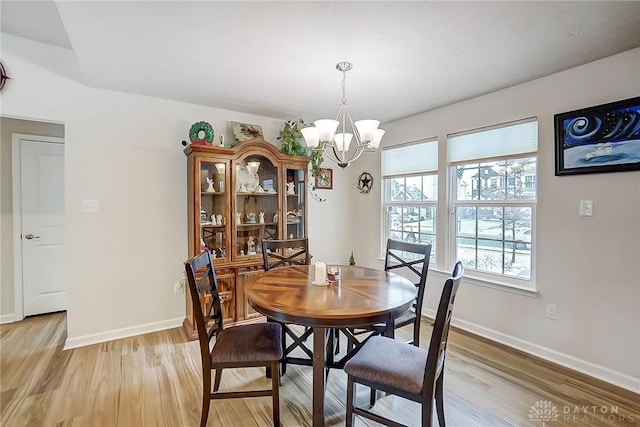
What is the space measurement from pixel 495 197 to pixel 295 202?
210 centimetres

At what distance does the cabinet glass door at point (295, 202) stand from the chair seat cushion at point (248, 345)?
173 cm

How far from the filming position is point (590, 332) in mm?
2307

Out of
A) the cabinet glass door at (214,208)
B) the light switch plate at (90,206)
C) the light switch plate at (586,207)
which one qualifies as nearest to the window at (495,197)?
the light switch plate at (586,207)

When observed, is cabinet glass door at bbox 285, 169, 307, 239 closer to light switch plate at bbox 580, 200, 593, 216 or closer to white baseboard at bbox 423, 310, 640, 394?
white baseboard at bbox 423, 310, 640, 394

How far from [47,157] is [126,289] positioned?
74.0 inches

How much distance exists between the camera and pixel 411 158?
12.1ft

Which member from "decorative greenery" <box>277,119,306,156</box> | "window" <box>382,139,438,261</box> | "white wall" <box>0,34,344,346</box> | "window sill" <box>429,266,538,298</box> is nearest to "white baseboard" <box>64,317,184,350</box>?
"white wall" <box>0,34,344,346</box>

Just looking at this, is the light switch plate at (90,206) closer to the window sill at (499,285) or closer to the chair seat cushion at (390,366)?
the chair seat cushion at (390,366)

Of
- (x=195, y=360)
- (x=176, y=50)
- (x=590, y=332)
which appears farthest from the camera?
(x=195, y=360)

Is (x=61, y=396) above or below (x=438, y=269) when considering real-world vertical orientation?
below

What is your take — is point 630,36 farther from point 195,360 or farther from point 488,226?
point 195,360

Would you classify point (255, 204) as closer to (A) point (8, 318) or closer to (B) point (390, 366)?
(B) point (390, 366)

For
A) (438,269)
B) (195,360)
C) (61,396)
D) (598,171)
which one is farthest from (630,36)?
(61,396)

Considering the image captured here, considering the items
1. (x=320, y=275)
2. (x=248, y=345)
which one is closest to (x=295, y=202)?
(x=320, y=275)
